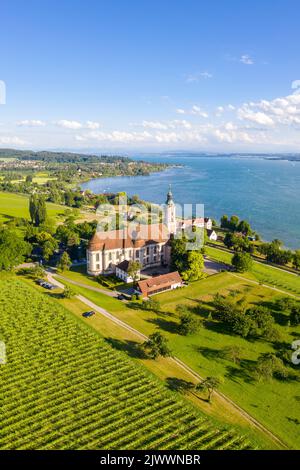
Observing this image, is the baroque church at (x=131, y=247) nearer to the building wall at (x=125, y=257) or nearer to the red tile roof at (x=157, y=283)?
the building wall at (x=125, y=257)

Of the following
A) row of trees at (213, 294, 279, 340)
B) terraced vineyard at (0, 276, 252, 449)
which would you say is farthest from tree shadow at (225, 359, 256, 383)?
terraced vineyard at (0, 276, 252, 449)

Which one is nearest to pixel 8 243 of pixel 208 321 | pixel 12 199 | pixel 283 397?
pixel 208 321

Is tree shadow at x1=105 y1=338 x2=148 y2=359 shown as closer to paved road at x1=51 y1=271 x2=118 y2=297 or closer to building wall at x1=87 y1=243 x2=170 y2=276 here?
paved road at x1=51 y1=271 x2=118 y2=297

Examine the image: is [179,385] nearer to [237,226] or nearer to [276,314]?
[276,314]

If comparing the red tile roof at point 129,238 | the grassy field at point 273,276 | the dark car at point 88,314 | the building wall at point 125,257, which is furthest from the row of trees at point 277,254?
the dark car at point 88,314

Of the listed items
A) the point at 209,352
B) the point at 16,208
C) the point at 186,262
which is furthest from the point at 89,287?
the point at 16,208
